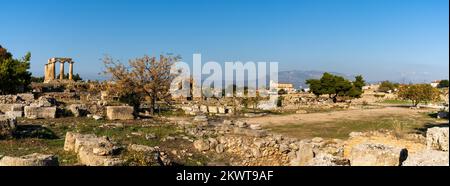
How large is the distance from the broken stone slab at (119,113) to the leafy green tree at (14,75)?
49.2 ft

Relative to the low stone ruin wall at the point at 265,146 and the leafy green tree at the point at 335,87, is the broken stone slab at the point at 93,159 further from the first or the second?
the leafy green tree at the point at 335,87

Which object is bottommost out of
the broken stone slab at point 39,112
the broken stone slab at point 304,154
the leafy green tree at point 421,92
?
the broken stone slab at point 304,154

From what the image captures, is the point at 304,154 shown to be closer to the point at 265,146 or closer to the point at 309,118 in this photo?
the point at 265,146

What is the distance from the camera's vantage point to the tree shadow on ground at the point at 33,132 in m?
14.0

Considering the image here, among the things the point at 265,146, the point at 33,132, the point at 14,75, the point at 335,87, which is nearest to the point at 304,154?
the point at 265,146

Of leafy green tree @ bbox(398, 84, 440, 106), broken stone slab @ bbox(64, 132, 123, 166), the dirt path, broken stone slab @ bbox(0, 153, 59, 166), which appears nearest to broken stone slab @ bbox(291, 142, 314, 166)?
broken stone slab @ bbox(64, 132, 123, 166)

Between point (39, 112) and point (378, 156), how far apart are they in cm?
1597

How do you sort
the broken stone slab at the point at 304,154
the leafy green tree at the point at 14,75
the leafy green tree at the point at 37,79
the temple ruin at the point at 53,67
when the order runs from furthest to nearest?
the leafy green tree at the point at 37,79 → the temple ruin at the point at 53,67 → the leafy green tree at the point at 14,75 → the broken stone slab at the point at 304,154

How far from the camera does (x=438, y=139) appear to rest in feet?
34.8

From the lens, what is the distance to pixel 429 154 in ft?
26.0

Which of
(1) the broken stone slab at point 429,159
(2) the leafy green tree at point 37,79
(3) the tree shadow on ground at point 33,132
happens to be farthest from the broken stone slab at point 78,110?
(2) the leafy green tree at point 37,79

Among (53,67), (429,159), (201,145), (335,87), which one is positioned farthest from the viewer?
(53,67)

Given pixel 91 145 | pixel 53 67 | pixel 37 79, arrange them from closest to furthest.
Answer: pixel 91 145
pixel 53 67
pixel 37 79
